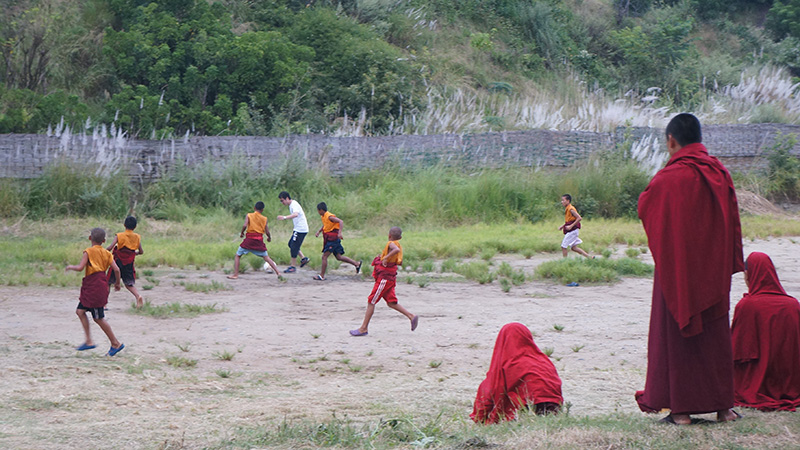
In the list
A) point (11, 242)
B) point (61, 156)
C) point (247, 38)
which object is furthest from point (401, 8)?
point (11, 242)

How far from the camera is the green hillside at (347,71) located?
20.5 metres

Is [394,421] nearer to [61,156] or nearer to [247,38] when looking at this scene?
[61,156]

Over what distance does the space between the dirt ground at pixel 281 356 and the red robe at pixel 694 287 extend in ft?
3.53

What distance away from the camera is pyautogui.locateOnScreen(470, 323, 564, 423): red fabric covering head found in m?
5.09

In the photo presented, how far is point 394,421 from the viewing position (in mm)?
4895

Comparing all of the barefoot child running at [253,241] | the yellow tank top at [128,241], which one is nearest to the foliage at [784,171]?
the barefoot child running at [253,241]

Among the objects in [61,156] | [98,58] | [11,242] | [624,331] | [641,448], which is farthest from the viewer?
[98,58]

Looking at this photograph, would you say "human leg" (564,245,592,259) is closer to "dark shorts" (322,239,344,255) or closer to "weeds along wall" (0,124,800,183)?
"dark shorts" (322,239,344,255)

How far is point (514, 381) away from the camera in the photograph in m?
5.14

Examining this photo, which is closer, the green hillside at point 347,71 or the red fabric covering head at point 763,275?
the red fabric covering head at point 763,275

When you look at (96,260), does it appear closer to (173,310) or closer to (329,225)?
(173,310)

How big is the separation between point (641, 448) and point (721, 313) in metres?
1.04

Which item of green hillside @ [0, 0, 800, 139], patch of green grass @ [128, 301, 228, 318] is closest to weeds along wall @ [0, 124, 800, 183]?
green hillside @ [0, 0, 800, 139]

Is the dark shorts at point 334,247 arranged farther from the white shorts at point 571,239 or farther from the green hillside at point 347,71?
the green hillside at point 347,71
